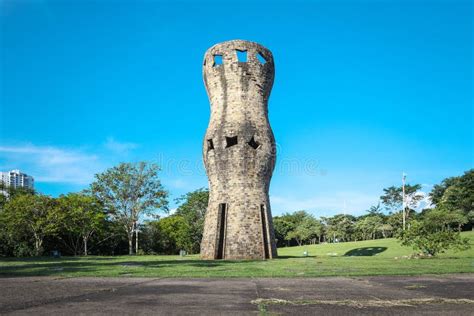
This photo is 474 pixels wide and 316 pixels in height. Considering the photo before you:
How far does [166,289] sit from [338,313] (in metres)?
3.03

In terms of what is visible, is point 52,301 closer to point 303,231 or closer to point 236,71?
point 236,71

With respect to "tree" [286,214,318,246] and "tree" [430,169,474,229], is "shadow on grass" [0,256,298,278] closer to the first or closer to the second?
"tree" [430,169,474,229]

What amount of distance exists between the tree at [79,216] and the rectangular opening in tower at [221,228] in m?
18.5

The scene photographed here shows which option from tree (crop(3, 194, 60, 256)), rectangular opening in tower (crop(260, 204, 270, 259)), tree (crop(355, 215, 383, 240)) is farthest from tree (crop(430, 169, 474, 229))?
tree (crop(3, 194, 60, 256))

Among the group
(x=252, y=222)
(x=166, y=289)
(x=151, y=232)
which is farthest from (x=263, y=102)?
(x=151, y=232)

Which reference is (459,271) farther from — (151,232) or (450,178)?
(450,178)

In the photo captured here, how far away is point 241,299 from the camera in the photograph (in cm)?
508

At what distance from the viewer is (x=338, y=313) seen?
417cm

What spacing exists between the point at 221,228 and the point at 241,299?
16412 mm

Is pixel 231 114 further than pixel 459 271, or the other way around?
pixel 231 114

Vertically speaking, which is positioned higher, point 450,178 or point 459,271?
point 450,178

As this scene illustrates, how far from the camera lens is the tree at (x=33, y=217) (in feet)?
107

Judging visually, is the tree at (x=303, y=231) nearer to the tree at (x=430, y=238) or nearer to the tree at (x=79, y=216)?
the tree at (x=79, y=216)

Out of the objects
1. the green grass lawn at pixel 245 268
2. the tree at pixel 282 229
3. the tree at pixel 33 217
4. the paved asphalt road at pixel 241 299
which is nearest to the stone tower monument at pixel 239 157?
the green grass lawn at pixel 245 268
